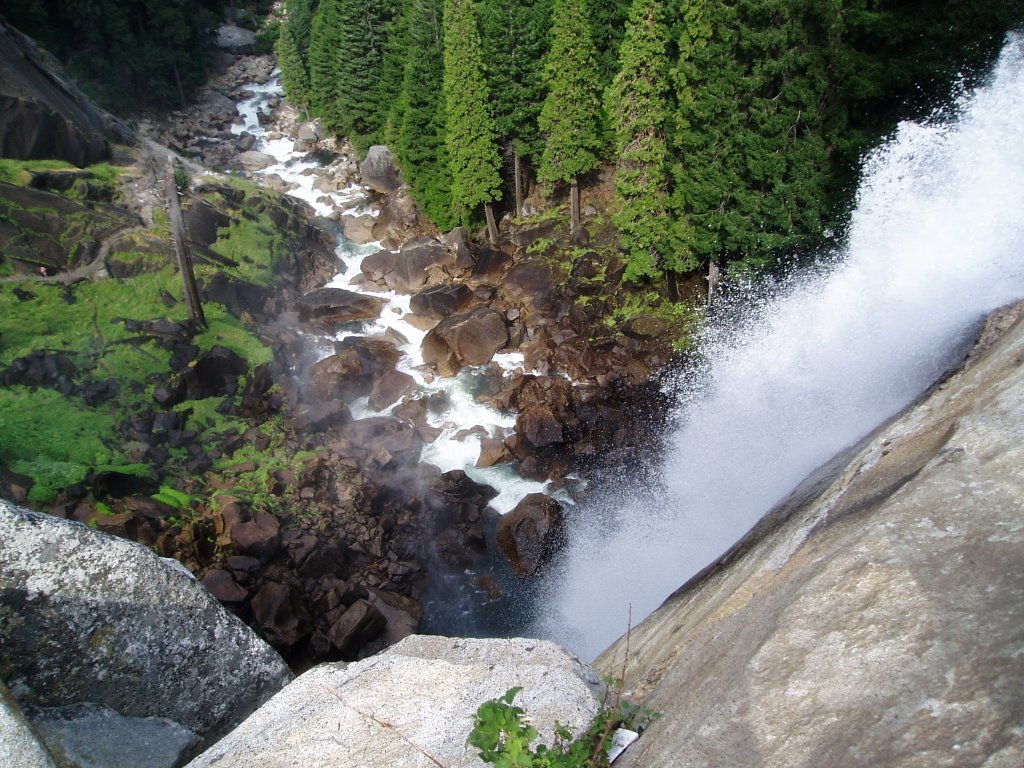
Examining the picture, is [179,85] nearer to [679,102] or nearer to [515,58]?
[515,58]

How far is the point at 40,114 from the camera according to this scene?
30.4 meters

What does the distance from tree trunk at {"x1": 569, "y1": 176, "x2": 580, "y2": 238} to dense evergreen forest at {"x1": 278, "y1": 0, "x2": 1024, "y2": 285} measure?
17cm

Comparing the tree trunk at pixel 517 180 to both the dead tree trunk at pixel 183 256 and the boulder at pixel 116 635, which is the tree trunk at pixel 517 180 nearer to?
the dead tree trunk at pixel 183 256

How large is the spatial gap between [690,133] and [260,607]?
21285 mm

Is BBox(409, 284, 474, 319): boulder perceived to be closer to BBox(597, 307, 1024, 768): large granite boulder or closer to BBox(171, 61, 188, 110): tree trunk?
BBox(597, 307, 1024, 768): large granite boulder

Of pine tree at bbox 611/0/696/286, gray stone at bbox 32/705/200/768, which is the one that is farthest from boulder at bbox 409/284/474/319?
gray stone at bbox 32/705/200/768

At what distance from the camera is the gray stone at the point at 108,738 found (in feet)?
25.3

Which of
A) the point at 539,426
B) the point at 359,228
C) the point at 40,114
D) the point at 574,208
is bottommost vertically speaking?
the point at 539,426

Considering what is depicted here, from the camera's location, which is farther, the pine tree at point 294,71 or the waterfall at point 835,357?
the pine tree at point 294,71

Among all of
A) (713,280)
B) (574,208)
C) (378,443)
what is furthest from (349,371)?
(713,280)

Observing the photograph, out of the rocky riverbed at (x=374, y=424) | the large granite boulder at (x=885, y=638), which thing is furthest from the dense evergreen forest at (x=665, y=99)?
the large granite boulder at (x=885, y=638)

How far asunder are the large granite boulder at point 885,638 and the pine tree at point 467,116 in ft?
89.1

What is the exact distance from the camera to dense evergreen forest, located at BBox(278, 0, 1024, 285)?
68.8ft

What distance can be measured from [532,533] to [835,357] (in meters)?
11.5
